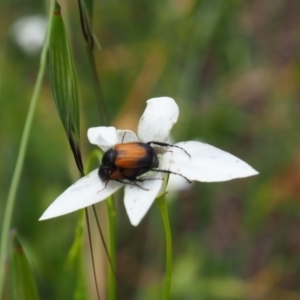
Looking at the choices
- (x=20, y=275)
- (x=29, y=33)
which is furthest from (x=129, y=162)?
(x=29, y=33)

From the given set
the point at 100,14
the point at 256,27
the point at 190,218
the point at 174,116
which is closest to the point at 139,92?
the point at 190,218

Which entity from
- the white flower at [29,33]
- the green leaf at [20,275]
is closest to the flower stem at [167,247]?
the green leaf at [20,275]

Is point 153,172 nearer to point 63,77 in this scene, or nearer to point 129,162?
point 129,162

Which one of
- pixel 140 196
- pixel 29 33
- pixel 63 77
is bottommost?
pixel 140 196

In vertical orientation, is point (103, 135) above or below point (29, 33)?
below

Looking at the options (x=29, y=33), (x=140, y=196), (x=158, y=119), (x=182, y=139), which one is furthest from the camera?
(x=29, y=33)

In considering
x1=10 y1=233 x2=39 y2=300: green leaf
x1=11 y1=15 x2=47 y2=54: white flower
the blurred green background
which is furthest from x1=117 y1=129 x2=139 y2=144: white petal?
x1=11 y1=15 x2=47 y2=54: white flower

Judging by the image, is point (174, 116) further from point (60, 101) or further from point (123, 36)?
point (123, 36)
